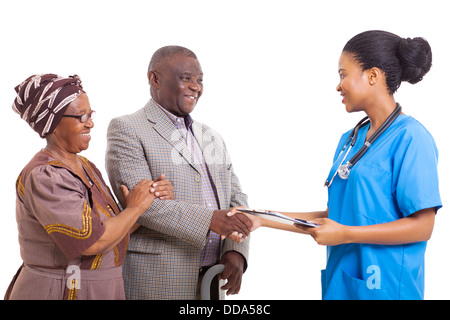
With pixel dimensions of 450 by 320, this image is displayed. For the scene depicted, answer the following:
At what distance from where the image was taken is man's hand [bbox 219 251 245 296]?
3014 millimetres

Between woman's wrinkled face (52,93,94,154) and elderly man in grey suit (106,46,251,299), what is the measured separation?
18.5 inches

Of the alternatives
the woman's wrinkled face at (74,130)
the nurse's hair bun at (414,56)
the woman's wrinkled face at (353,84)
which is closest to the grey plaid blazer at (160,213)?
the woman's wrinkled face at (74,130)

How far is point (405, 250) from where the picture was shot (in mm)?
2309

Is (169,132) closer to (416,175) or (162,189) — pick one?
(162,189)

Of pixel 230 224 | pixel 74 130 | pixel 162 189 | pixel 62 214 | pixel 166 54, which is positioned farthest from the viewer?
pixel 166 54

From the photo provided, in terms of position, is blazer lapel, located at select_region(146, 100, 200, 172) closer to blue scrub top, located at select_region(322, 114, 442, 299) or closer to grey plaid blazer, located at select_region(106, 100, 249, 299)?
grey plaid blazer, located at select_region(106, 100, 249, 299)

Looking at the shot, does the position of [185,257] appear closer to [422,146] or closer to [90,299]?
[90,299]

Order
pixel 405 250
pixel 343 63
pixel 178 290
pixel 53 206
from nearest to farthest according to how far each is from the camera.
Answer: pixel 53 206 → pixel 405 250 → pixel 343 63 → pixel 178 290

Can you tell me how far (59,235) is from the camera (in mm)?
2164

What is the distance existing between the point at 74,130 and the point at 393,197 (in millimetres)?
1583

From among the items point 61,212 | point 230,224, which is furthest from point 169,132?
point 61,212

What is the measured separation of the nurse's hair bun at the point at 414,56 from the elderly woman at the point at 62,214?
1.54m

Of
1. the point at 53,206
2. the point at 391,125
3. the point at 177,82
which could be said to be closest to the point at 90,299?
the point at 53,206

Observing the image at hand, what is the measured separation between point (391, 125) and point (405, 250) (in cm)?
61
